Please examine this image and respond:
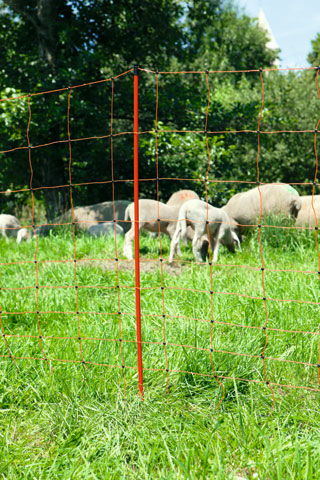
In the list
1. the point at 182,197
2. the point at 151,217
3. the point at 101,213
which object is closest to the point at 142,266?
the point at 151,217

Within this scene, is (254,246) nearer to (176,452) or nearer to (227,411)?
(227,411)

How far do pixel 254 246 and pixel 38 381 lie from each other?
12.3 feet

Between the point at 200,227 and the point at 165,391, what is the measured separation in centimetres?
311

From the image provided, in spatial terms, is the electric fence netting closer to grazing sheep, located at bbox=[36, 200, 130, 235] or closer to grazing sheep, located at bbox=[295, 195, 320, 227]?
grazing sheep, located at bbox=[295, 195, 320, 227]

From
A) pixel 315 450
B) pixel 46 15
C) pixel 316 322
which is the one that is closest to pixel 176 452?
pixel 315 450

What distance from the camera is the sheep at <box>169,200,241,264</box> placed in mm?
5406

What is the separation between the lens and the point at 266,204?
6652mm

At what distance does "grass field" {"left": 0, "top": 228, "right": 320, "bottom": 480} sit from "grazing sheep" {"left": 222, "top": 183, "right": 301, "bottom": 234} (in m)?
Result: 2.65

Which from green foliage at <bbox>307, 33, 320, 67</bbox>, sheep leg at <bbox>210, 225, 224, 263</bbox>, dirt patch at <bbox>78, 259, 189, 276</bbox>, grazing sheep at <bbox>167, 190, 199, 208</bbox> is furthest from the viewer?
A: green foliage at <bbox>307, 33, 320, 67</bbox>

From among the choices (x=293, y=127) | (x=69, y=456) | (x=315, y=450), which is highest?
(x=293, y=127)

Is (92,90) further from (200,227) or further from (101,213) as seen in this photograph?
(200,227)

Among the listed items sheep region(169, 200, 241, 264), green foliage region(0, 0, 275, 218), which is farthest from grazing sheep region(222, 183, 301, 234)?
green foliage region(0, 0, 275, 218)

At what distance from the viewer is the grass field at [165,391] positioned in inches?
79.1

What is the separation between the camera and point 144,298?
13.5 feet
